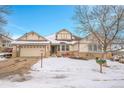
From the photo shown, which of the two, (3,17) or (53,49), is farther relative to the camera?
A: (53,49)

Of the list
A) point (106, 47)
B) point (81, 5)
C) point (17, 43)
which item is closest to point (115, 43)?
point (106, 47)

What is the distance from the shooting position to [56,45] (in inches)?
270

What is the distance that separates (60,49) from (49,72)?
2.01ft

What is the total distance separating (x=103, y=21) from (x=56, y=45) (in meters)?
1.23

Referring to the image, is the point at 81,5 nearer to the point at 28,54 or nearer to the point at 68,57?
the point at 68,57

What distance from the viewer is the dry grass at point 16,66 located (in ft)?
21.2

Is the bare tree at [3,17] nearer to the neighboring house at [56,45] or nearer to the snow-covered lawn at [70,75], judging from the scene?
the neighboring house at [56,45]

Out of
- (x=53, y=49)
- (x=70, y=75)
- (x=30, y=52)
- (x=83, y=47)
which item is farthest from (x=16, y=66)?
(x=83, y=47)

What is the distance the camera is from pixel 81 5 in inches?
249

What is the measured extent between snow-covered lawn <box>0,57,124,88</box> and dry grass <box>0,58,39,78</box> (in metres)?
0.14

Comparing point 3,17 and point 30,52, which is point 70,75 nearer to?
point 30,52

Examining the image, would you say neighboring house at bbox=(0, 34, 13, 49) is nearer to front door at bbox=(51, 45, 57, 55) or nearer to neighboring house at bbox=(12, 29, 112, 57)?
neighboring house at bbox=(12, 29, 112, 57)

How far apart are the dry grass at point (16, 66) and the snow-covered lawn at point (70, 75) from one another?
0.14 metres

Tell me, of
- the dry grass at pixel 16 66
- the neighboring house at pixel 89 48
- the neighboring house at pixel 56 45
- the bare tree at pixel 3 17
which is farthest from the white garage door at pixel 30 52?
the neighboring house at pixel 89 48
